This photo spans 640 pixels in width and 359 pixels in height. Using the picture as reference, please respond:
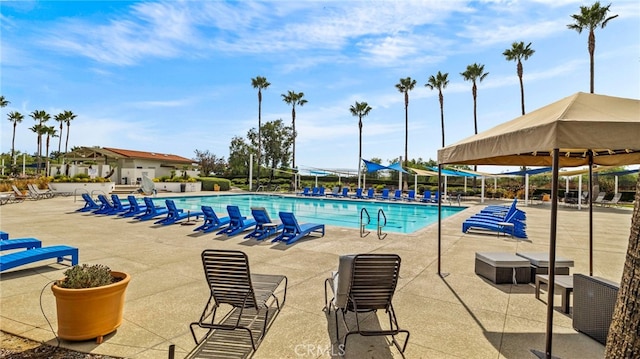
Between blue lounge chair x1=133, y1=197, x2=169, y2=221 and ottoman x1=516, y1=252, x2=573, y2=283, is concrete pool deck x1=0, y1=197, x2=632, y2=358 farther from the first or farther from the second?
blue lounge chair x1=133, y1=197, x2=169, y2=221

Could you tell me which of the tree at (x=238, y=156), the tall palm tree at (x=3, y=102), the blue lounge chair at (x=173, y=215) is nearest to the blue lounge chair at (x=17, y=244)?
the blue lounge chair at (x=173, y=215)

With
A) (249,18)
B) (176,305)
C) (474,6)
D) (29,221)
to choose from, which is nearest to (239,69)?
(249,18)

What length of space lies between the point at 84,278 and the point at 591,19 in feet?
100

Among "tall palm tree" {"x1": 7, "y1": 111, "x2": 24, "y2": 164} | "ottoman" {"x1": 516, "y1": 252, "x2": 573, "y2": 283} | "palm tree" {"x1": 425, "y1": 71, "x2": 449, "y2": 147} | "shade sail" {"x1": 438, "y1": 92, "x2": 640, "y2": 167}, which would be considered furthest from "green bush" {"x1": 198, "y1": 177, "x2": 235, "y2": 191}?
"tall palm tree" {"x1": 7, "y1": 111, "x2": 24, "y2": 164}

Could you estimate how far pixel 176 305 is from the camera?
13.1 feet

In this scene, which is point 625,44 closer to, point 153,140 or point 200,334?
point 200,334

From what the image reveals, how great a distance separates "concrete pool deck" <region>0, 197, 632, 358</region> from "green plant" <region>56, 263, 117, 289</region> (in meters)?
0.55

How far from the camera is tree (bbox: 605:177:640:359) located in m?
1.56

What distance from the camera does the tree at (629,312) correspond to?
156 cm

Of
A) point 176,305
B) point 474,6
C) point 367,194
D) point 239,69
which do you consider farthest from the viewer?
point 367,194

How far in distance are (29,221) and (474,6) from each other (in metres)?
14.5

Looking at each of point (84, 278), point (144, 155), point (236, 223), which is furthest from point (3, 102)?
point (84, 278)

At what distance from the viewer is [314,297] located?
14.1 ft

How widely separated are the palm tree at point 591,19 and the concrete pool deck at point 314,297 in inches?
819
